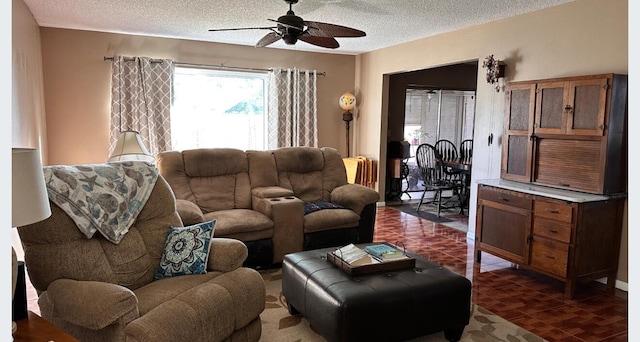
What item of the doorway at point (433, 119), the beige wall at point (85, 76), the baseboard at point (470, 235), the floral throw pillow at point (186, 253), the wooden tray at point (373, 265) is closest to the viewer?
Answer: the floral throw pillow at point (186, 253)

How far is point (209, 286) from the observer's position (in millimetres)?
2148

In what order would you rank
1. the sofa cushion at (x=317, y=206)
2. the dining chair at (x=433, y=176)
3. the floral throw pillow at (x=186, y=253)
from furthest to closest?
the dining chair at (x=433, y=176) < the sofa cushion at (x=317, y=206) < the floral throw pillow at (x=186, y=253)

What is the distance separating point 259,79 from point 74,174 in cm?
427

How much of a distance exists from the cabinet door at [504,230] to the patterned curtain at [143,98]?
12.7ft

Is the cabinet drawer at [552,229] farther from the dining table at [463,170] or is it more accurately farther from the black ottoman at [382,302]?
the dining table at [463,170]

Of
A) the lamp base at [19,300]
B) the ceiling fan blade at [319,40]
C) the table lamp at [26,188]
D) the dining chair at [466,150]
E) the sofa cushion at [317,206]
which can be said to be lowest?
the sofa cushion at [317,206]

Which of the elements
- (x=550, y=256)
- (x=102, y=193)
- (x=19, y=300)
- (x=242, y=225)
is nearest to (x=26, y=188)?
(x=19, y=300)

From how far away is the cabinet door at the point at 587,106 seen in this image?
10.5 ft

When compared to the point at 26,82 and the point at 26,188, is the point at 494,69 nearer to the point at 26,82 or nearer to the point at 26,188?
the point at 26,188

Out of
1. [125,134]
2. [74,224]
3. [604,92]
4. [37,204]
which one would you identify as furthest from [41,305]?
[604,92]

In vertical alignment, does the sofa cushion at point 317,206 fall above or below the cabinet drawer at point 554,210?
below

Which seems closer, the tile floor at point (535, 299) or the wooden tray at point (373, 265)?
the wooden tray at point (373, 265)

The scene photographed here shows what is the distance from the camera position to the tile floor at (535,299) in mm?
2791

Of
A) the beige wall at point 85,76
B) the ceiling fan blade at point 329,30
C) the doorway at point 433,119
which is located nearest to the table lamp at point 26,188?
the ceiling fan blade at point 329,30
